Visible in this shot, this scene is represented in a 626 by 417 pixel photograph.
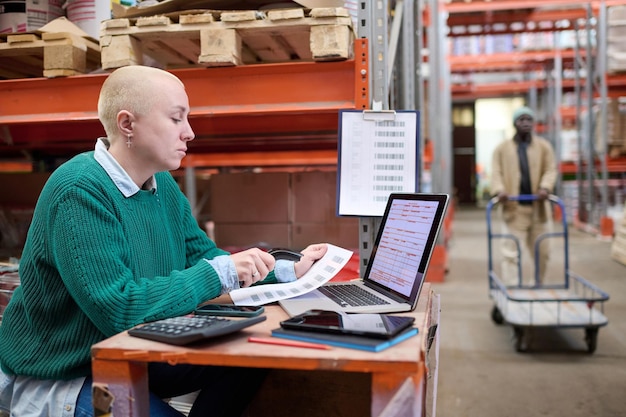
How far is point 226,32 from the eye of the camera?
9.29ft

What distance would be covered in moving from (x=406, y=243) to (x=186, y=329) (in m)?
0.85

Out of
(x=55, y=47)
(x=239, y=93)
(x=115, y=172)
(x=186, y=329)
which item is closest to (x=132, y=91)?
(x=115, y=172)

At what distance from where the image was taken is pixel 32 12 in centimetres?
348

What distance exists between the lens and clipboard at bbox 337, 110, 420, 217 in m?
2.78

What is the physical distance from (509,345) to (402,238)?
10.7 feet

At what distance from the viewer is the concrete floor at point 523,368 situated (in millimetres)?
3613

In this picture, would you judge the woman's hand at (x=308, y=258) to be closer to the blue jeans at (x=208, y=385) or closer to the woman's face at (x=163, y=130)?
the blue jeans at (x=208, y=385)

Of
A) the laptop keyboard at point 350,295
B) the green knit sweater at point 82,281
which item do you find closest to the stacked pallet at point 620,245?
the laptop keyboard at point 350,295

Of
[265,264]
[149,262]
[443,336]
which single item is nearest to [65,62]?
[149,262]

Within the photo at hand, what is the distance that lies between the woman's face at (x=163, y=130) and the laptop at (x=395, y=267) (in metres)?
0.63

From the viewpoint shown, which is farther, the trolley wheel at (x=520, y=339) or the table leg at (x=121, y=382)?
the trolley wheel at (x=520, y=339)

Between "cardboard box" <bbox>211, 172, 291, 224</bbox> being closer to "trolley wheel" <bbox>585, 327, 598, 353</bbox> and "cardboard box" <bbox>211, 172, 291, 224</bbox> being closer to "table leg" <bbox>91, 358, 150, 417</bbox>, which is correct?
"trolley wheel" <bbox>585, 327, 598, 353</bbox>

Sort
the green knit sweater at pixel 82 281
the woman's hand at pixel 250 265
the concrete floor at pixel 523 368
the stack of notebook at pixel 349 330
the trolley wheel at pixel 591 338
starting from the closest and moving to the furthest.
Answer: the stack of notebook at pixel 349 330 → the green knit sweater at pixel 82 281 → the woman's hand at pixel 250 265 → the concrete floor at pixel 523 368 → the trolley wheel at pixel 591 338

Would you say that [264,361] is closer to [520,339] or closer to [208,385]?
[208,385]
